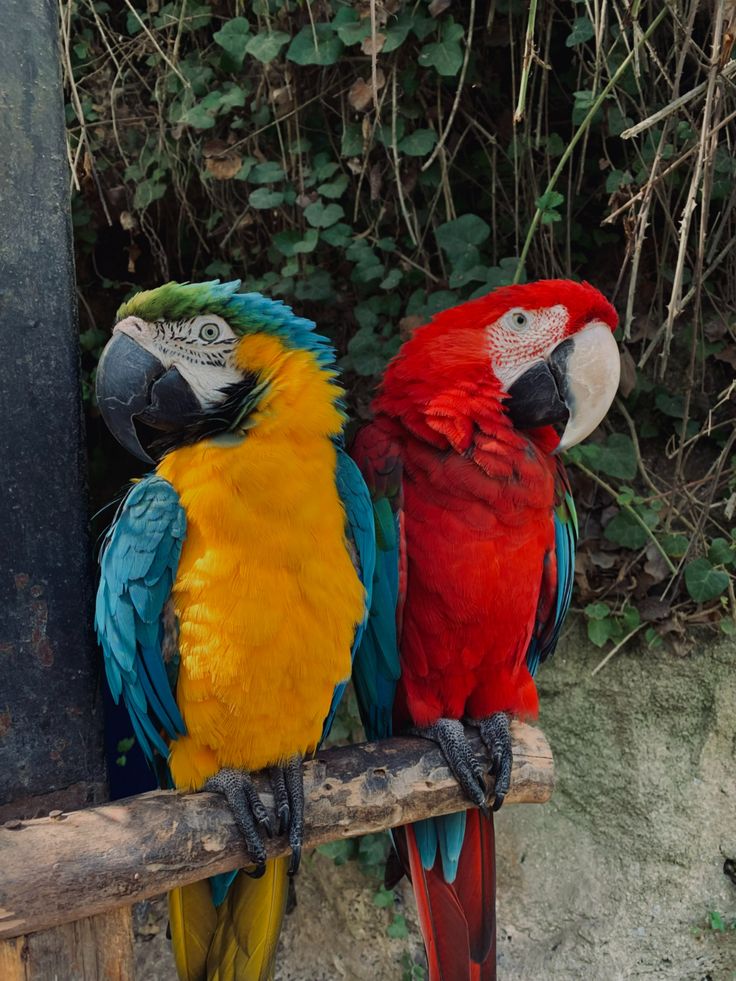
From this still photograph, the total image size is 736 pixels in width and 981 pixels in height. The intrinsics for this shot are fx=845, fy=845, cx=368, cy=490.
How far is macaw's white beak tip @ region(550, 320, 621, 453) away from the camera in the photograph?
160cm

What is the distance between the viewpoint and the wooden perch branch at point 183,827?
1.12 m

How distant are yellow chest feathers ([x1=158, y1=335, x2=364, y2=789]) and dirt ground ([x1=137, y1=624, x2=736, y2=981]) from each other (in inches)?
46.3

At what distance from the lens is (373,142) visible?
6.95ft

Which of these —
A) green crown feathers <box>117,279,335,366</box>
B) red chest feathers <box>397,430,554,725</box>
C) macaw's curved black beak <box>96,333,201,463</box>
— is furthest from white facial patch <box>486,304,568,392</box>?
macaw's curved black beak <box>96,333,201,463</box>

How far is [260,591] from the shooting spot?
4.37 ft

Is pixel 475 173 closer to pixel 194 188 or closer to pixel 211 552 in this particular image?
pixel 194 188

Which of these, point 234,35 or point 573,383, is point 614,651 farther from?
point 234,35

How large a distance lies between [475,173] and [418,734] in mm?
1493

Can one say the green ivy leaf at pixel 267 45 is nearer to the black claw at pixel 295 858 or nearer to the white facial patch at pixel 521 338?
the white facial patch at pixel 521 338

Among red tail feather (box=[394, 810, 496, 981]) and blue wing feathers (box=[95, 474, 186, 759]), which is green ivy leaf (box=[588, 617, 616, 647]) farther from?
blue wing feathers (box=[95, 474, 186, 759])

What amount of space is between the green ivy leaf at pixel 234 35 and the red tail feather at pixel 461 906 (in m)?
1.88

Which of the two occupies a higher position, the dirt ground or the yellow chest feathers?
the yellow chest feathers

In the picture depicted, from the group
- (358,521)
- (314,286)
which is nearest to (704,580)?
(358,521)

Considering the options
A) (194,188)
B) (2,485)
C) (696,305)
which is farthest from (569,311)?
(194,188)
